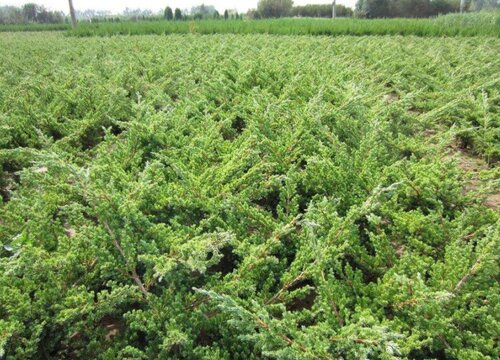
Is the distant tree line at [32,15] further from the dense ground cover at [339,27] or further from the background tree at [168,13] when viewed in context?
the dense ground cover at [339,27]

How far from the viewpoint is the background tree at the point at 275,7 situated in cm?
7038

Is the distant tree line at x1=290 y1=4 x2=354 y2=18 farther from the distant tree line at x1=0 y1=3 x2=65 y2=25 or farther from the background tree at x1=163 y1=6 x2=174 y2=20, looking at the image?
the distant tree line at x1=0 y1=3 x2=65 y2=25

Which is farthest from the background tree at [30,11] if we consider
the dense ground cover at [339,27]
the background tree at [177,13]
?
the dense ground cover at [339,27]

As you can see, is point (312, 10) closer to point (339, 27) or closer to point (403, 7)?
point (403, 7)

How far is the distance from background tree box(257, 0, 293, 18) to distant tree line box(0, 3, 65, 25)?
35.2m

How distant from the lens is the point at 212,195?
2195 mm

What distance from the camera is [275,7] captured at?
71.6 m

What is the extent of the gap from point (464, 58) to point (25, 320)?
7.04 metres

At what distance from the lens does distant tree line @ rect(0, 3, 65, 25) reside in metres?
64.0

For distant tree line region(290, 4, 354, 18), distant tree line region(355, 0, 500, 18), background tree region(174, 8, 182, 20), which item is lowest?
background tree region(174, 8, 182, 20)

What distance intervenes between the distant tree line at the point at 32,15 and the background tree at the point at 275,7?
1386 inches

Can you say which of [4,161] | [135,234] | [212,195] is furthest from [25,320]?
[4,161]

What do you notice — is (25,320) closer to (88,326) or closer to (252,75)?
(88,326)

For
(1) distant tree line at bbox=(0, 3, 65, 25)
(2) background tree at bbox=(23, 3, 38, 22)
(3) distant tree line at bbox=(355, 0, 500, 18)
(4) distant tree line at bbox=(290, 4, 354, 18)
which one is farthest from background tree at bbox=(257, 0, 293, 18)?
(2) background tree at bbox=(23, 3, 38, 22)
